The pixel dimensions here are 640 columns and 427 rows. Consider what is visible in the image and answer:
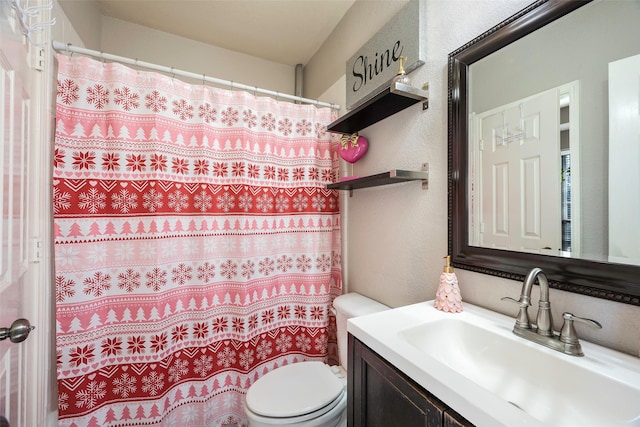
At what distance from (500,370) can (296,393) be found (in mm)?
817

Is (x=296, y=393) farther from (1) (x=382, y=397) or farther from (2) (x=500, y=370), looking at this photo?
(2) (x=500, y=370)

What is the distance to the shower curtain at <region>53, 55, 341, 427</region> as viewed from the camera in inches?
46.2

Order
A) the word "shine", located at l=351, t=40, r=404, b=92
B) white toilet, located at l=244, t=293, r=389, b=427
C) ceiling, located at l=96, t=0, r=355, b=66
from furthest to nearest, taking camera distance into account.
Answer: ceiling, located at l=96, t=0, r=355, b=66 < the word "shine", located at l=351, t=40, r=404, b=92 < white toilet, located at l=244, t=293, r=389, b=427

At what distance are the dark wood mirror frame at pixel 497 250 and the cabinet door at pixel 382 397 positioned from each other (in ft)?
1.69

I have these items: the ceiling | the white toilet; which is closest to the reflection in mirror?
the white toilet

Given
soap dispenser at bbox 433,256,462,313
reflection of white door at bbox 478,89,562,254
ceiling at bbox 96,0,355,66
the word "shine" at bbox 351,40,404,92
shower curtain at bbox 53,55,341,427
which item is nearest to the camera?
reflection of white door at bbox 478,89,562,254

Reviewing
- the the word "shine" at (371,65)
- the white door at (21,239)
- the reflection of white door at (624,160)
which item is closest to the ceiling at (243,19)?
the the word "shine" at (371,65)

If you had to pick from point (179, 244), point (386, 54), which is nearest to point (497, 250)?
point (386, 54)

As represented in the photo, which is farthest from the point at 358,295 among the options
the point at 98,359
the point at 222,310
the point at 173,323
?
the point at 98,359

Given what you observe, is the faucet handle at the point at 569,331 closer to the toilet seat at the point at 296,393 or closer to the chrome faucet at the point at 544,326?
the chrome faucet at the point at 544,326

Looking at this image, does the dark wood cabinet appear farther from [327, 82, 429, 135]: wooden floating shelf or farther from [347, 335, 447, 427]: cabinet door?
[327, 82, 429, 135]: wooden floating shelf

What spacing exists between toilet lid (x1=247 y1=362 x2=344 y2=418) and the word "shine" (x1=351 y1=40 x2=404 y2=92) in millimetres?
1582

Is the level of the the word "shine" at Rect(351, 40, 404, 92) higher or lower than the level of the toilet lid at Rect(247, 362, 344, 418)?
higher

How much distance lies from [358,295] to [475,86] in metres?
1.20
